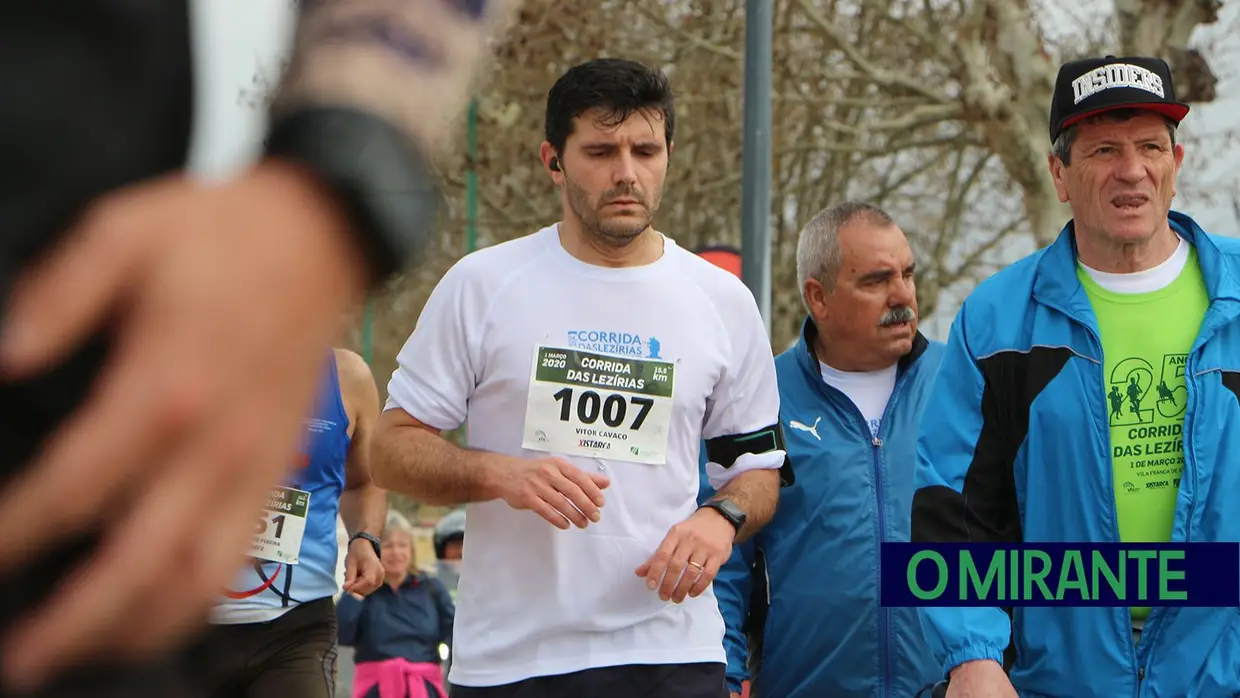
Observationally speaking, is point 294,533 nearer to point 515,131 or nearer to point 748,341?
point 748,341

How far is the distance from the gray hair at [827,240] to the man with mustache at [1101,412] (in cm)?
152

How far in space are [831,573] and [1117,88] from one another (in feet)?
6.01

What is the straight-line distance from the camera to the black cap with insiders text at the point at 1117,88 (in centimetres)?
461

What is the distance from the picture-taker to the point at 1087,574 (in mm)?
4211

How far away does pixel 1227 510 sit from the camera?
13.8 ft

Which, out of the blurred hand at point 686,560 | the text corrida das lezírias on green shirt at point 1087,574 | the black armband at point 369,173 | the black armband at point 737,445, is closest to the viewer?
the black armband at point 369,173

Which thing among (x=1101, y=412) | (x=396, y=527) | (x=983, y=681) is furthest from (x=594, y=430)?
(x=396, y=527)

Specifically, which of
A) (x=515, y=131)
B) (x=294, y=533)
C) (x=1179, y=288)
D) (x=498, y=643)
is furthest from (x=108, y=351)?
(x=515, y=131)

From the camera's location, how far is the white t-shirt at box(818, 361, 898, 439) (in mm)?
5883

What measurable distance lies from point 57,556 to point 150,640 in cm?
6

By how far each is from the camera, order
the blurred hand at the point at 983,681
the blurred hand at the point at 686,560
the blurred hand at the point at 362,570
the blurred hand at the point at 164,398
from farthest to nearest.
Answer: the blurred hand at the point at 362,570 < the blurred hand at the point at 686,560 < the blurred hand at the point at 983,681 < the blurred hand at the point at 164,398

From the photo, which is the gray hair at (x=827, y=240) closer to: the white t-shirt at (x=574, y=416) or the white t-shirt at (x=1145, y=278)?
the white t-shirt at (x=574, y=416)

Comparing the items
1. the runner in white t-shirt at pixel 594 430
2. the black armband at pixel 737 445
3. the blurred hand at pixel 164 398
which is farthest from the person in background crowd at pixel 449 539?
the blurred hand at pixel 164 398

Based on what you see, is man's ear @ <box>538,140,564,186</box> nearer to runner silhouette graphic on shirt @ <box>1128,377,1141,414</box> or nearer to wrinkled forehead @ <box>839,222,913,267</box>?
wrinkled forehead @ <box>839,222,913,267</box>
